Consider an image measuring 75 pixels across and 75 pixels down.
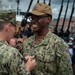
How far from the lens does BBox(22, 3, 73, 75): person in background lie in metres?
3.57

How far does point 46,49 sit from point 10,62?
1.05 metres

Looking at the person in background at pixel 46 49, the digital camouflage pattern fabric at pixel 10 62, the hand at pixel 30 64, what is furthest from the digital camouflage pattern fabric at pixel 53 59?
the digital camouflage pattern fabric at pixel 10 62

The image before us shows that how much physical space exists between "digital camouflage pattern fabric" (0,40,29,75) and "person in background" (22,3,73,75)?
34.7 inches

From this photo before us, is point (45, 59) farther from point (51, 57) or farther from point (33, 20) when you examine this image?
point (33, 20)

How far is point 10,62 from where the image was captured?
263cm

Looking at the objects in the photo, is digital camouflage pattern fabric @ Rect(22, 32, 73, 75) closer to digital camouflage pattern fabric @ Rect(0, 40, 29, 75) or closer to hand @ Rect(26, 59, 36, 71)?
hand @ Rect(26, 59, 36, 71)

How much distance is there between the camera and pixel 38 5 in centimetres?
374

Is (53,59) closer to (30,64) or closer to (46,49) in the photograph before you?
(46,49)

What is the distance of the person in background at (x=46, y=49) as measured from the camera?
3.57 m

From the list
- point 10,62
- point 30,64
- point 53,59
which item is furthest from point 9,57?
point 53,59

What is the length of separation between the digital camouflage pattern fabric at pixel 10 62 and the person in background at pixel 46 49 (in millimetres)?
882

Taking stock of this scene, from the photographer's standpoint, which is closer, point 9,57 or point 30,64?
point 9,57

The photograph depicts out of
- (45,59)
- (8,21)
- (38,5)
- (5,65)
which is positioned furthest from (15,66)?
(38,5)

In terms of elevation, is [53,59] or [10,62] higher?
[10,62]
